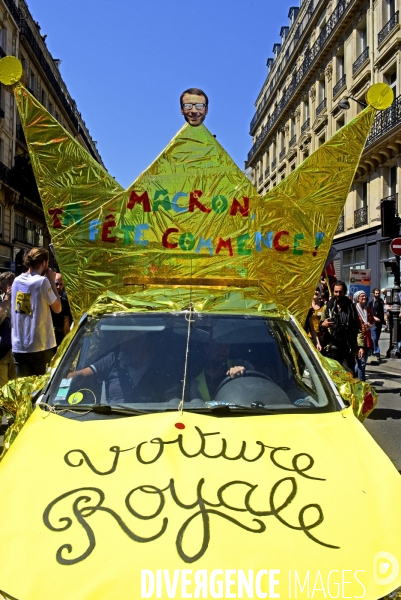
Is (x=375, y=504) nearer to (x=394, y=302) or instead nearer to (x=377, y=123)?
(x=394, y=302)

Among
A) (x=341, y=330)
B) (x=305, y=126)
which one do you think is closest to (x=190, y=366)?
(x=341, y=330)

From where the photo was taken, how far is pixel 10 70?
4.61 metres

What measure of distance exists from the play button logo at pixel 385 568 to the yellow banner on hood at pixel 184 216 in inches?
114

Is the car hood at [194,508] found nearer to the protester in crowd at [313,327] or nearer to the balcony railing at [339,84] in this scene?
the protester in crowd at [313,327]

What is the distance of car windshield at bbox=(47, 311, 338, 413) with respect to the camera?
2.93 metres

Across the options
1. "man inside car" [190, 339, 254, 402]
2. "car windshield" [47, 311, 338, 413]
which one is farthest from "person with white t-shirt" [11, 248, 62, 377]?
"man inside car" [190, 339, 254, 402]

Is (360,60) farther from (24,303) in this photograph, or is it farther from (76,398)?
(76,398)

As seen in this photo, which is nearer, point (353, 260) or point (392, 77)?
point (392, 77)

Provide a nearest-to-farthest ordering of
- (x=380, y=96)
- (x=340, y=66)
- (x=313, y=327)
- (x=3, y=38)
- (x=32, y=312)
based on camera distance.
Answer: (x=380, y=96), (x=32, y=312), (x=313, y=327), (x=3, y=38), (x=340, y=66)

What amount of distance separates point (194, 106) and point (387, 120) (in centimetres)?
2143

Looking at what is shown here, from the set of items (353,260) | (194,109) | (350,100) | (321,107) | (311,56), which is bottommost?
(194,109)

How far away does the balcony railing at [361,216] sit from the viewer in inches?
1034

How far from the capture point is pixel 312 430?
256 centimetres

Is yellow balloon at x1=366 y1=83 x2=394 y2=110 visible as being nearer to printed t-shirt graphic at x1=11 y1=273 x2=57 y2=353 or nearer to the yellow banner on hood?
the yellow banner on hood
